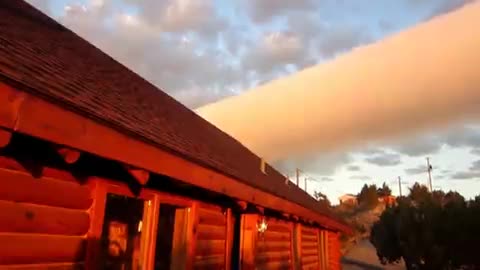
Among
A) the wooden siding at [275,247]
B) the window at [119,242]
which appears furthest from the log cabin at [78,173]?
the wooden siding at [275,247]

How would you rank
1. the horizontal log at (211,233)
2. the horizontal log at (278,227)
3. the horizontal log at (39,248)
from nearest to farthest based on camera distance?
the horizontal log at (39,248)
the horizontal log at (211,233)
the horizontal log at (278,227)

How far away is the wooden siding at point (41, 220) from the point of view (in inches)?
119

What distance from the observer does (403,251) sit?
1077 inches

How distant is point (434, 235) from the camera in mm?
25750

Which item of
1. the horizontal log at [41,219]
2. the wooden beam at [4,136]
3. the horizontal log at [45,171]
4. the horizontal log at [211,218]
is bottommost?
the horizontal log at [41,219]

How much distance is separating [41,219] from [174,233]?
2422 mm

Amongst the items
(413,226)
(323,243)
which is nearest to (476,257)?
(413,226)

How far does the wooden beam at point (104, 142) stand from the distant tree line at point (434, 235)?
2287 centimetres

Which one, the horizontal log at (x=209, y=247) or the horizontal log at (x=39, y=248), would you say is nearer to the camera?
the horizontal log at (x=39, y=248)

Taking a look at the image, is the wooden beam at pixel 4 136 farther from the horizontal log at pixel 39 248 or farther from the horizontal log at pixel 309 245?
the horizontal log at pixel 309 245

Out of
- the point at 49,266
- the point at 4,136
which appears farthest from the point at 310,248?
the point at 4,136

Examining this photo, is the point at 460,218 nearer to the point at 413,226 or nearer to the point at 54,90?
the point at 413,226

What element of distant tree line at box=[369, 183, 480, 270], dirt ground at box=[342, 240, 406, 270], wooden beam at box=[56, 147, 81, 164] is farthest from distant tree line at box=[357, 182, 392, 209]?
wooden beam at box=[56, 147, 81, 164]

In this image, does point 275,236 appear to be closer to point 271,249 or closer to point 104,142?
point 271,249
